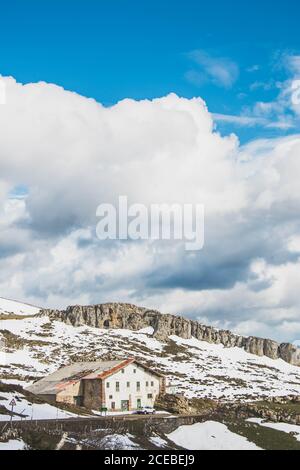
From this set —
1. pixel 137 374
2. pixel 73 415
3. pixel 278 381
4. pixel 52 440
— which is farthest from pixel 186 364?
pixel 52 440

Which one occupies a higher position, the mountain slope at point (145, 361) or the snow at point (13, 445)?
the mountain slope at point (145, 361)

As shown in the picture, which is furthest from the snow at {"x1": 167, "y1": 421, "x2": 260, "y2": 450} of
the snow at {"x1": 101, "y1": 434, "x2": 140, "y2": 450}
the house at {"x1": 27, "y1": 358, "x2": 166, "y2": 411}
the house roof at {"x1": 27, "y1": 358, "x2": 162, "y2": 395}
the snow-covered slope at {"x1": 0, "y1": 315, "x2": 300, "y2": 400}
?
the snow-covered slope at {"x1": 0, "y1": 315, "x2": 300, "y2": 400}

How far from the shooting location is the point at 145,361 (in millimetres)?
155500

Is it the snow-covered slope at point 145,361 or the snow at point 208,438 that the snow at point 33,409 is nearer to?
the snow at point 208,438

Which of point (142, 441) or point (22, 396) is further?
point (22, 396)

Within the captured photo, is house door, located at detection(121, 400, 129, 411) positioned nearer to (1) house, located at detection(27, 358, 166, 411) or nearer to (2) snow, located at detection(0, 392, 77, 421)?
(1) house, located at detection(27, 358, 166, 411)

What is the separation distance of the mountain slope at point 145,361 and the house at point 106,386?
14.3 metres

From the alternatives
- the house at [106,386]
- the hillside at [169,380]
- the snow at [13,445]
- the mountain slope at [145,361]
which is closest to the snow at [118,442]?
the hillside at [169,380]

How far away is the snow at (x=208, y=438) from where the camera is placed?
50062 mm

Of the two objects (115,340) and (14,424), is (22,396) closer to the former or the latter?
(14,424)

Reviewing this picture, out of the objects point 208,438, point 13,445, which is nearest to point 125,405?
point 208,438
